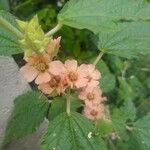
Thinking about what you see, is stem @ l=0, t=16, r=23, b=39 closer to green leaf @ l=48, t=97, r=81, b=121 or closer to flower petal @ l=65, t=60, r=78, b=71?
flower petal @ l=65, t=60, r=78, b=71

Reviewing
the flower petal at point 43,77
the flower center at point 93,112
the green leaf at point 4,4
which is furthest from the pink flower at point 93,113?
the green leaf at point 4,4

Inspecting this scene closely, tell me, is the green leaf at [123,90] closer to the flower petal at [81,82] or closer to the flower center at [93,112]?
the flower center at [93,112]

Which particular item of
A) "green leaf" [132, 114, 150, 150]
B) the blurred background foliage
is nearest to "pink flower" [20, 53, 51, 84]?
"green leaf" [132, 114, 150, 150]

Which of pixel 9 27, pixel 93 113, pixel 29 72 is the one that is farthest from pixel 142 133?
pixel 9 27

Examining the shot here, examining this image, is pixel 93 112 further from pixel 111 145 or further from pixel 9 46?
pixel 111 145

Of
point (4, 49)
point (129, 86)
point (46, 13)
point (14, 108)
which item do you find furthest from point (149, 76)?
point (4, 49)

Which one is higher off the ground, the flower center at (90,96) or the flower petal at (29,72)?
the flower petal at (29,72)
